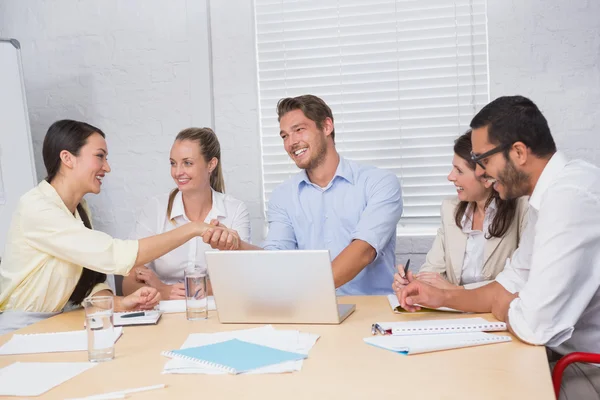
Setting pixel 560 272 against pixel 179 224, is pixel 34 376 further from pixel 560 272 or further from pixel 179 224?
pixel 179 224

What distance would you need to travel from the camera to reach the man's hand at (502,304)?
187 centimetres

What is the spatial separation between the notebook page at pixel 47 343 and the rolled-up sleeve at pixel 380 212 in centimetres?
113

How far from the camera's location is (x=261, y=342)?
5.70 feet

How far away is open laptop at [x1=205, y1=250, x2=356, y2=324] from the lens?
187cm

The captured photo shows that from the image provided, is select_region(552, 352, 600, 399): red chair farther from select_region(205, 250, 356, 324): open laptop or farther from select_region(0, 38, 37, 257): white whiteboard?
select_region(0, 38, 37, 257): white whiteboard

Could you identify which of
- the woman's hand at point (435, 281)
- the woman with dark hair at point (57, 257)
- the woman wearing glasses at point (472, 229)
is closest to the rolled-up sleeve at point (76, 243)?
the woman with dark hair at point (57, 257)

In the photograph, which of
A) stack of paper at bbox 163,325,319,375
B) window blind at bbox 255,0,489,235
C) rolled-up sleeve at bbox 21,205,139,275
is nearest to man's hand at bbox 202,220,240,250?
rolled-up sleeve at bbox 21,205,139,275

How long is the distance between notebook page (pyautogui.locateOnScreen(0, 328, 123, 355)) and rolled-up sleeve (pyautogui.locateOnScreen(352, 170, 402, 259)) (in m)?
1.13

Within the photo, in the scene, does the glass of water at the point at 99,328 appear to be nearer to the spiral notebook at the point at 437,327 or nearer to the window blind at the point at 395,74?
the spiral notebook at the point at 437,327

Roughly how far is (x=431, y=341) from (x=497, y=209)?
4.29 ft

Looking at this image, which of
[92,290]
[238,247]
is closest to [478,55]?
[238,247]

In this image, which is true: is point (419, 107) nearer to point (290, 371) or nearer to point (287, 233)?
point (287, 233)

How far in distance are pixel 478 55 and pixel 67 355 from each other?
101 inches

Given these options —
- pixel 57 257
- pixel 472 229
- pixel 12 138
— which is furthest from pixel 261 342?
pixel 12 138
